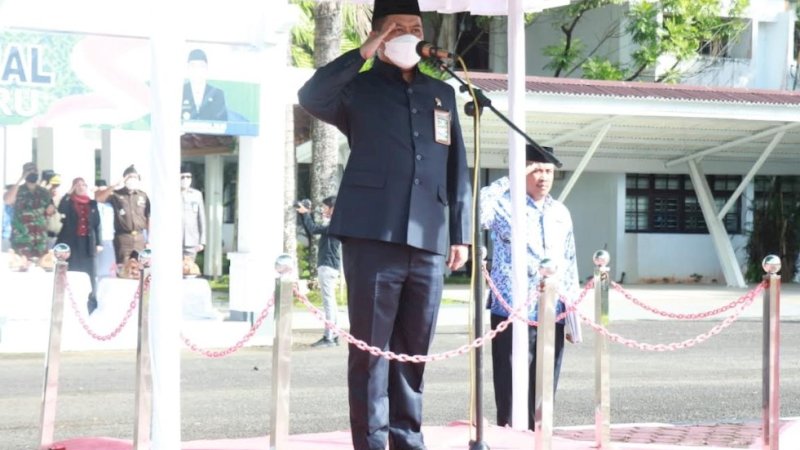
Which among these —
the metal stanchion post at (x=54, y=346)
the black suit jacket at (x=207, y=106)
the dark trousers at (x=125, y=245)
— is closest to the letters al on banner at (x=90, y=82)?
the black suit jacket at (x=207, y=106)

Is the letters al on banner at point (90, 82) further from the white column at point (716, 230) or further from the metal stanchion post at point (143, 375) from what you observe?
the white column at point (716, 230)

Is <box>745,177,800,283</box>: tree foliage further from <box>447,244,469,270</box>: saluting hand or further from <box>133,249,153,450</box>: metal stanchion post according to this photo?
<box>133,249,153,450</box>: metal stanchion post

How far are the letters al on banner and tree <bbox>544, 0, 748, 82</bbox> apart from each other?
47.2 ft

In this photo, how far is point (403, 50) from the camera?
6.49 metres

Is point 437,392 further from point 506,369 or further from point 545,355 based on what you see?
point 545,355

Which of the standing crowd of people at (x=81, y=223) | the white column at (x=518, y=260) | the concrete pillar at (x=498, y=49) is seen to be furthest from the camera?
the concrete pillar at (x=498, y=49)

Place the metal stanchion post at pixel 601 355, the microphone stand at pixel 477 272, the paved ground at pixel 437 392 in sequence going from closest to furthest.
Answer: the microphone stand at pixel 477 272 → the metal stanchion post at pixel 601 355 → the paved ground at pixel 437 392

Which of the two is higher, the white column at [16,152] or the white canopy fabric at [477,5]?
the white canopy fabric at [477,5]

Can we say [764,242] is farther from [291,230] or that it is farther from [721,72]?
[291,230]

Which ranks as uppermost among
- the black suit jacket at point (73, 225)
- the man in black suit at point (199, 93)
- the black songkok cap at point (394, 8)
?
the man in black suit at point (199, 93)

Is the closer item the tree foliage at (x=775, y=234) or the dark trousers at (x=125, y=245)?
the dark trousers at (x=125, y=245)

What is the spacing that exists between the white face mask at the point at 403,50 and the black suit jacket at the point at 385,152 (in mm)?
118

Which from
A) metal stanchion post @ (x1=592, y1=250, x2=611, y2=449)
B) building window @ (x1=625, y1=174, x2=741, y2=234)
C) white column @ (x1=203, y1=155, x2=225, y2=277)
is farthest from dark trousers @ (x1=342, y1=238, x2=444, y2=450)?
white column @ (x1=203, y1=155, x2=225, y2=277)

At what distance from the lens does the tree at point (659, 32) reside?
99.7ft
